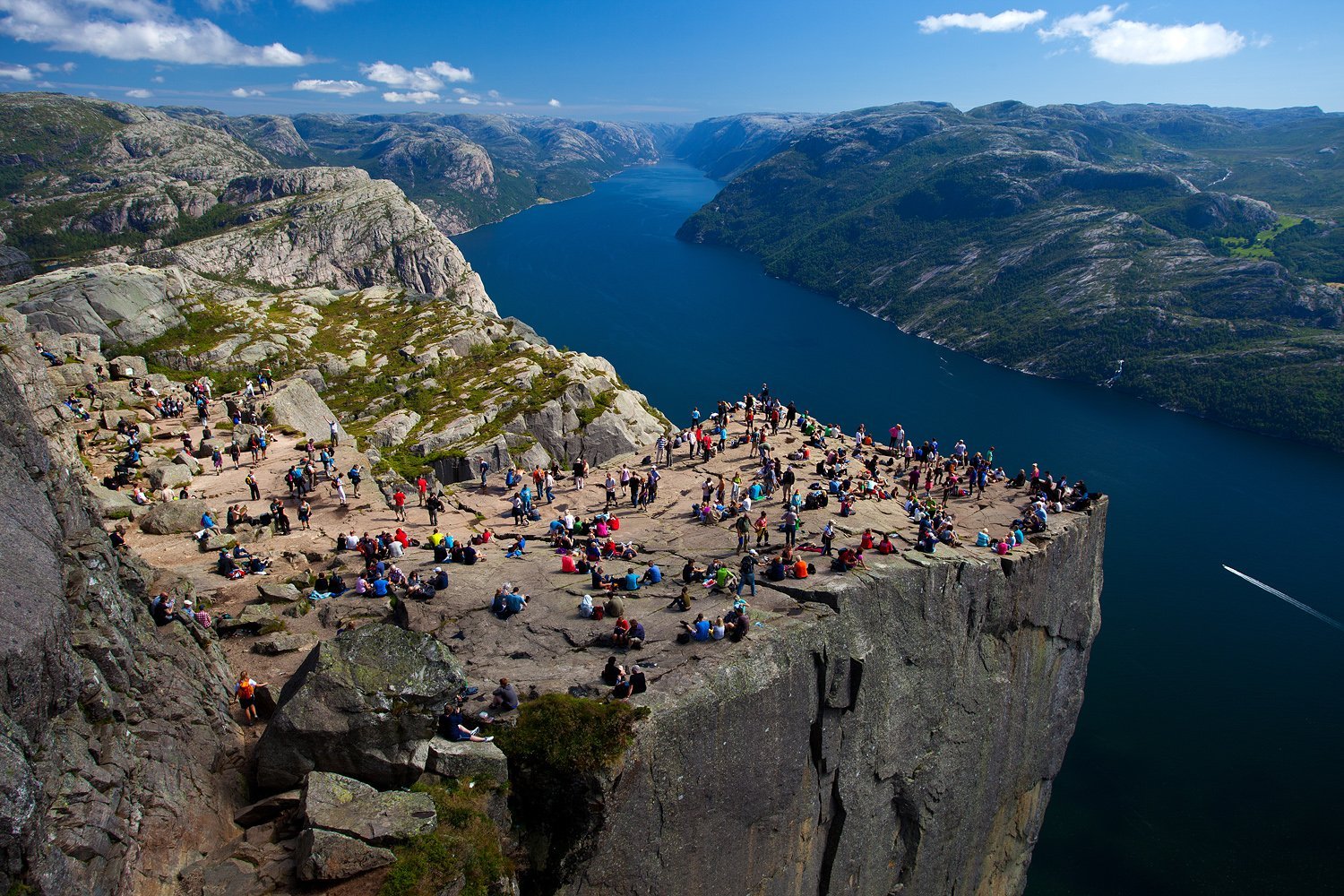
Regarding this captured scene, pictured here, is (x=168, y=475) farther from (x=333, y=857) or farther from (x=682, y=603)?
(x=333, y=857)

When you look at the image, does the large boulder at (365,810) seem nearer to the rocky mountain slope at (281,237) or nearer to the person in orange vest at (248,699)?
the person in orange vest at (248,699)

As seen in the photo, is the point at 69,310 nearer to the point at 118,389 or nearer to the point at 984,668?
the point at 118,389

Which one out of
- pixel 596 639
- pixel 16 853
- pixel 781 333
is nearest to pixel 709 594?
pixel 596 639

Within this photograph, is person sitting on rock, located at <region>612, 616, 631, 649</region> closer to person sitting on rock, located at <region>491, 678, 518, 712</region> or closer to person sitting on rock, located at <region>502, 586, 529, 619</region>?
person sitting on rock, located at <region>502, 586, 529, 619</region>

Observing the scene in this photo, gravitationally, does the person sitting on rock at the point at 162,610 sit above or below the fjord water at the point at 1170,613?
→ above

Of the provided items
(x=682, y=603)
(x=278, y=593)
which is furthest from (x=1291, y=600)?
(x=278, y=593)

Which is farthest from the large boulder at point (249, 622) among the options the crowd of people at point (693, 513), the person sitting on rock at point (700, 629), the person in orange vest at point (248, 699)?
the person sitting on rock at point (700, 629)
